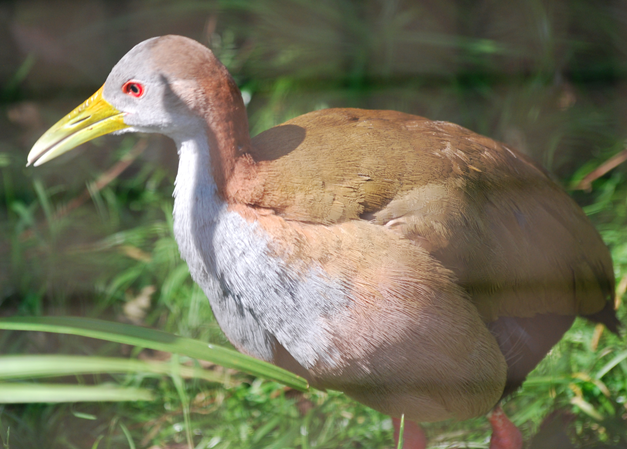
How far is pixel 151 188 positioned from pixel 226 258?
1.20 meters

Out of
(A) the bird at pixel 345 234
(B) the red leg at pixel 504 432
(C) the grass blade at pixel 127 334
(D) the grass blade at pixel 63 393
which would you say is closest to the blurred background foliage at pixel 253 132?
(B) the red leg at pixel 504 432

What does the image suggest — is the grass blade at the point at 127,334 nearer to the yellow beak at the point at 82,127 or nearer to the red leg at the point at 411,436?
the yellow beak at the point at 82,127

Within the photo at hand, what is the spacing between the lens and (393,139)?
1164 millimetres

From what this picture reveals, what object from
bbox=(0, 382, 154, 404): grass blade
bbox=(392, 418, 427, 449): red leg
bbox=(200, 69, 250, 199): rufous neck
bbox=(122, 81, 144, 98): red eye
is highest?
bbox=(122, 81, 144, 98): red eye

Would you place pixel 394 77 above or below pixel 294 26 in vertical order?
below

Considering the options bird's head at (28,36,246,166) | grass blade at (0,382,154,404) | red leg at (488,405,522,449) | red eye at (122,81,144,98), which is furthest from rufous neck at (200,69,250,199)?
red leg at (488,405,522,449)

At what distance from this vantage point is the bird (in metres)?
1.06

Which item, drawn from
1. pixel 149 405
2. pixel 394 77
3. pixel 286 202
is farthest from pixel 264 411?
pixel 394 77

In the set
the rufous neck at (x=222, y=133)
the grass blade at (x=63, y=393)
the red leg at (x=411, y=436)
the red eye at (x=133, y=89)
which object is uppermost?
the red eye at (x=133, y=89)

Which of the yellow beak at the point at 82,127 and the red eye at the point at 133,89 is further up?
the red eye at the point at 133,89

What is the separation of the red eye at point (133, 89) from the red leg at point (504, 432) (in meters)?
1.07

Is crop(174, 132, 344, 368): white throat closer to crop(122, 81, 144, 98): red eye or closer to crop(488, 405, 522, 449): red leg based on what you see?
crop(122, 81, 144, 98): red eye

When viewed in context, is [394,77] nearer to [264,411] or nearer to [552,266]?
[552,266]

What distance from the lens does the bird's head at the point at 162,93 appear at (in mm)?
1099
